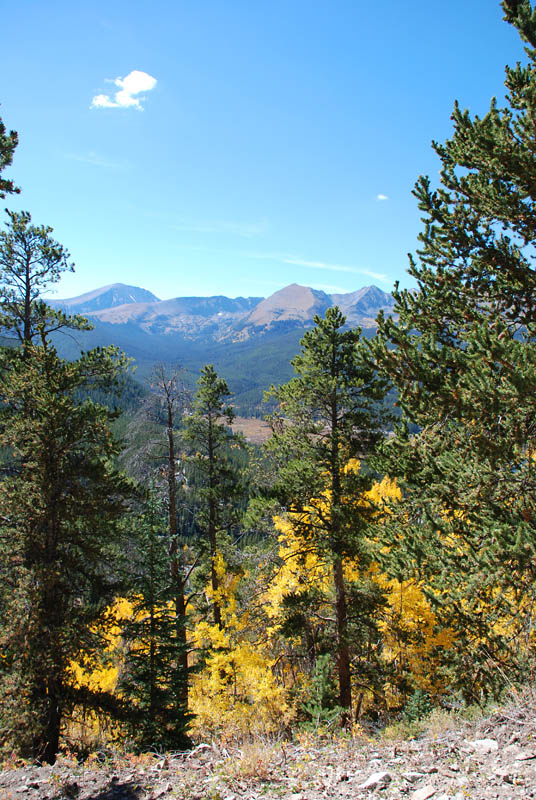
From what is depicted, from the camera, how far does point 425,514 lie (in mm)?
A: 6785

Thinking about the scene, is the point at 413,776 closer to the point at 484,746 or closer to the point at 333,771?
the point at 484,746

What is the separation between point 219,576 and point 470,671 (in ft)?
33.7

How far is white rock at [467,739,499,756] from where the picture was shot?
487 centimetres

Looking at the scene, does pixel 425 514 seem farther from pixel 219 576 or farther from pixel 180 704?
pixel 219 576

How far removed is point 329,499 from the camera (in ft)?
35.9

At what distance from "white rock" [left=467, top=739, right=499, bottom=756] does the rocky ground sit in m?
0.01

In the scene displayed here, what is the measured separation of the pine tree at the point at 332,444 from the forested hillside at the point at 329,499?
56 mm

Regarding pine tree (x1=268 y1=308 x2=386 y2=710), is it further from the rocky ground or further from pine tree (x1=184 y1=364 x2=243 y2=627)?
pine tree (x1=184 y1=364 x2=243 y2=627)

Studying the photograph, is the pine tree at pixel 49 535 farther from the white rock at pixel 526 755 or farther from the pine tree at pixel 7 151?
the white rock at pixel 526 755

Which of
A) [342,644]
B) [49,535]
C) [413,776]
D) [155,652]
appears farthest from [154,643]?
[413,776]

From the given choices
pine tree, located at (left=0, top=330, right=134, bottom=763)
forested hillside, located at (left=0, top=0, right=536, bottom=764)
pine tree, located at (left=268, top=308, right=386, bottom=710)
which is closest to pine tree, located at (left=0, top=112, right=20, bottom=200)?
forested hillside, located at (left=0, top=0, right=536, bottom=764)

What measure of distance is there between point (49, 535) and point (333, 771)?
24.0ft

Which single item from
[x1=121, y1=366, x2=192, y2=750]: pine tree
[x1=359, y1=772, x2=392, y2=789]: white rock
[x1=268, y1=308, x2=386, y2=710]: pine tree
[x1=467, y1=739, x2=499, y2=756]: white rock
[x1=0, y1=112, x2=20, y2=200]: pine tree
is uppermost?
[x1=0, y1=112, x2=20, y2=200]: pine tree

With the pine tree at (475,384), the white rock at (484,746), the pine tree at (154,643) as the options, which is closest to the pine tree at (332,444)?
the pine tree at (475,384)
